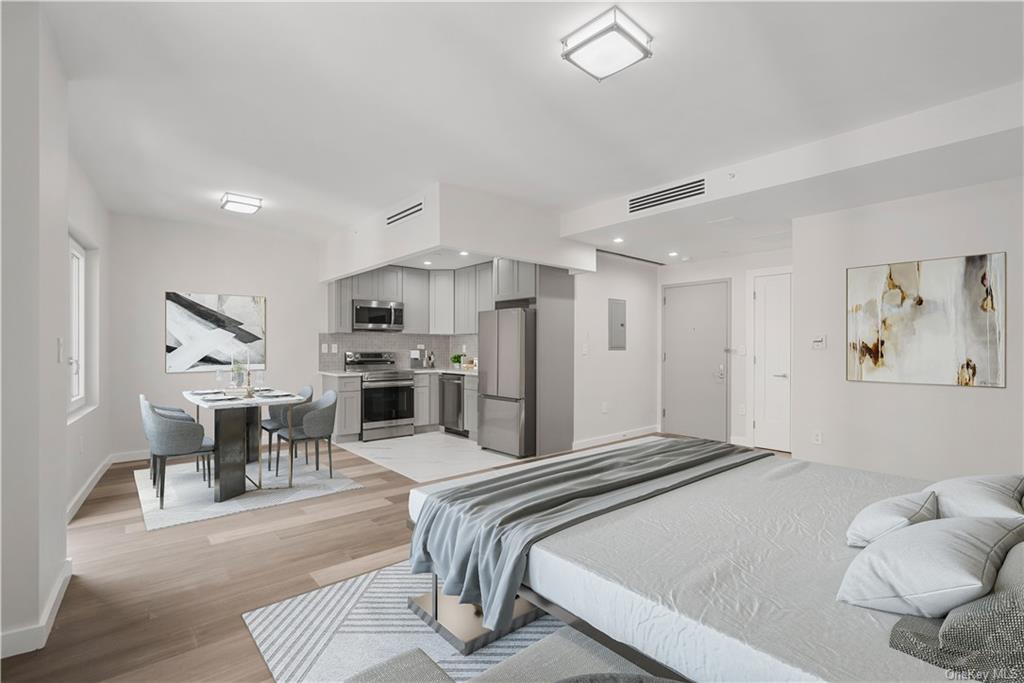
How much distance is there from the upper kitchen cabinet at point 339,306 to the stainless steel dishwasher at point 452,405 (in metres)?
1.51

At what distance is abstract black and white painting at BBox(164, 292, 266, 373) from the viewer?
577cm

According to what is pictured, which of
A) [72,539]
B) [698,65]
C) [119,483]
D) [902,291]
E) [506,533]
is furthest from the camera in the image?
[119,483]

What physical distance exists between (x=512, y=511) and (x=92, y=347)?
16.3 ft

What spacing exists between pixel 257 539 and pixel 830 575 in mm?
3200

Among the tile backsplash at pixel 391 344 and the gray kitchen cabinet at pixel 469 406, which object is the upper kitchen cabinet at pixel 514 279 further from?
the tile backsplash at pixel 391 344

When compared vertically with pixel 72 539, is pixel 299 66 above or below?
above

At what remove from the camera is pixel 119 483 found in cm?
456

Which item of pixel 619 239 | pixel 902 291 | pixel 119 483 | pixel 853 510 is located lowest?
pixel 119 483

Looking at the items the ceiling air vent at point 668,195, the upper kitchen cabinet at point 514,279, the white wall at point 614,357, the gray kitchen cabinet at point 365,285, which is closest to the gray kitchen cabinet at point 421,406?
the gray kitchen cabinet at point 365,285

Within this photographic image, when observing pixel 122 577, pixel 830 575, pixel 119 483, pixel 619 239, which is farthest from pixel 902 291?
pixel 119 483

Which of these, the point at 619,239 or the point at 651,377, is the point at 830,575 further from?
the point at 651,377

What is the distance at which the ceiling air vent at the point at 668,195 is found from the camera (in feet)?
13.6

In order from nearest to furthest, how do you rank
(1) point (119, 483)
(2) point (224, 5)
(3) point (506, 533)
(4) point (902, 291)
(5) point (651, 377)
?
(3) point (506, 533) → (2) point (224, 5) → (4) point (902, 291) → (1) point (119, 483) → (5) point (651, 377)

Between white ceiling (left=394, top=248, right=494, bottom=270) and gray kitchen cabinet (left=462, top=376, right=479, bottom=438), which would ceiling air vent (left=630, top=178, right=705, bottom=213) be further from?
gray kitchen cabinet (left=462, top=376, right=479, bottom=438)
